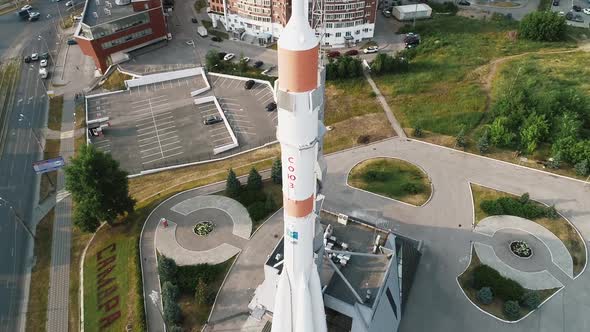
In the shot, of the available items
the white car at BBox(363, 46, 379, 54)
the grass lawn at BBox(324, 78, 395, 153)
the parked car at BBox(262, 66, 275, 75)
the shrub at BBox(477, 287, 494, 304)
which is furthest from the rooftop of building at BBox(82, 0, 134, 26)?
the shrub at BBox(477, 287, 494, 304)

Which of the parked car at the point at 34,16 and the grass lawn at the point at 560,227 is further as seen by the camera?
the parked car at the point at 34,16

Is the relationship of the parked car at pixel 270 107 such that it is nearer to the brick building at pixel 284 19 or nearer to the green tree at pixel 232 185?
the green tree at pixel 232 185

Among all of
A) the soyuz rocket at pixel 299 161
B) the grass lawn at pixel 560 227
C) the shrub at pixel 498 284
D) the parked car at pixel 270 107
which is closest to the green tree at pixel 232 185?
the parked car at pixel 270 107

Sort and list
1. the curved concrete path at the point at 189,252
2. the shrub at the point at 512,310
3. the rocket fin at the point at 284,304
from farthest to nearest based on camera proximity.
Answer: the curved concrete path at the point at 189,252 → the shrub at the point at 512,310 → the rocket fin at the point at 284,304

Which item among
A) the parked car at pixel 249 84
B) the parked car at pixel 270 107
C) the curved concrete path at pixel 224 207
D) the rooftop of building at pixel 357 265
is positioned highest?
the parked car at pixel 249 84

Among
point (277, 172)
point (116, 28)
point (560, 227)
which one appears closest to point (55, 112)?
point (116, 28)

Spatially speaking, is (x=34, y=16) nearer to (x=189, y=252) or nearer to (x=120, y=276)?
(x=120, y=276)

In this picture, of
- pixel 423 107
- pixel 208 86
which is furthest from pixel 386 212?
pixel 208 86
